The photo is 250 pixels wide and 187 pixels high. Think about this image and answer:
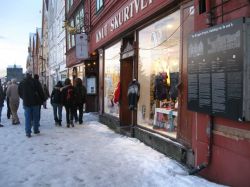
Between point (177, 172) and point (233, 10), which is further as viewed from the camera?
point (177, 172)

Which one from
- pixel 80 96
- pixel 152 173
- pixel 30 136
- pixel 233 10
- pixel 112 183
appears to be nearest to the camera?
pixel 233 10

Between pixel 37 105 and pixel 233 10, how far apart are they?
281 inches

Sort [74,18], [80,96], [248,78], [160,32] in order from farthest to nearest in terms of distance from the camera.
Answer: [74,18] < [80,96] < [160,32] < [248,78]

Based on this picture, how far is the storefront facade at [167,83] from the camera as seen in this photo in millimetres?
5773

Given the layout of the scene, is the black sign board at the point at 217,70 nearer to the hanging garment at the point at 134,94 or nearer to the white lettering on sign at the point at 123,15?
the white lettering on sign at the point at 123,15

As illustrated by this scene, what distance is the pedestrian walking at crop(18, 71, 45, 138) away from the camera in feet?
36.3

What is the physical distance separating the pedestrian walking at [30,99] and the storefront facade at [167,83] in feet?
7.67

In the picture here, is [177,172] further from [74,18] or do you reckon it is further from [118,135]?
[74,18]

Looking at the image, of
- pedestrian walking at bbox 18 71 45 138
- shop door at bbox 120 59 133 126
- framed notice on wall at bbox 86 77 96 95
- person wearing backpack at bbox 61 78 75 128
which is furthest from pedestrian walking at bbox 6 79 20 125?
framed notice on wall at bbox 86 77 96 95

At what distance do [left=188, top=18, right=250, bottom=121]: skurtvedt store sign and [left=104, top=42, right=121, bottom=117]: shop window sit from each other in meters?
5.76

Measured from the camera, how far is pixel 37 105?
11.3m

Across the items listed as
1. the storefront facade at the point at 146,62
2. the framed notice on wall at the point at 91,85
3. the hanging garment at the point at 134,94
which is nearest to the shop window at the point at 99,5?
the storefront facade at the point at 146,62

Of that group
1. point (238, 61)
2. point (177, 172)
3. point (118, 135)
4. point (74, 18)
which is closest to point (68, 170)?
point (177, 172)

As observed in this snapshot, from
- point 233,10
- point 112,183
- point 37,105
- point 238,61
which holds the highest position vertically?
point 233,10
